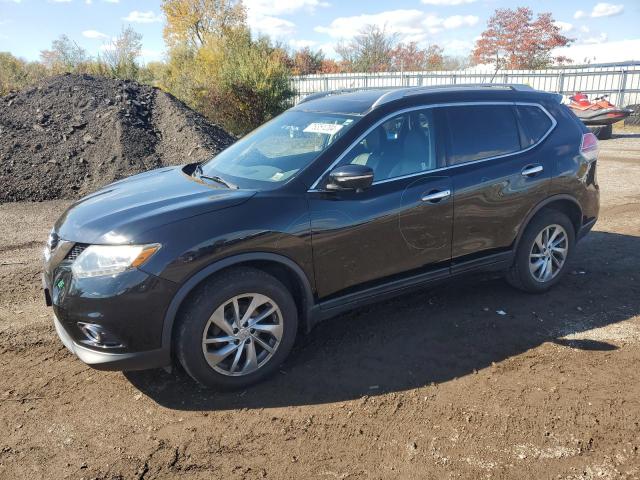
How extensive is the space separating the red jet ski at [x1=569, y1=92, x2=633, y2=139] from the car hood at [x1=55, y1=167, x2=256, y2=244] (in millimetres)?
16115

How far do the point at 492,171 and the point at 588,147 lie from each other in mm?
1342

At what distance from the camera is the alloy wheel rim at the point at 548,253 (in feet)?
15.4

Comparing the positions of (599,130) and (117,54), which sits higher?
(117,54)

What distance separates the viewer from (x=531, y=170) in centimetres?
443

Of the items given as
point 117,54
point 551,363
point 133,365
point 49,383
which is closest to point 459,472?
point 551,363

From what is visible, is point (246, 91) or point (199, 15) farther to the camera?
point (199, 15)

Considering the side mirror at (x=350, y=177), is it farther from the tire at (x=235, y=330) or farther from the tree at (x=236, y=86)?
the tree at (x=236, y=86)

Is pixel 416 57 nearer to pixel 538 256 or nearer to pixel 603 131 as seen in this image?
pixel 603 131

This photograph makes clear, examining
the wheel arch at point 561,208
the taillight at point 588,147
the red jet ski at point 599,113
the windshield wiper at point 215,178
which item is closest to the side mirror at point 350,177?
the windshield wiper at point 215,178

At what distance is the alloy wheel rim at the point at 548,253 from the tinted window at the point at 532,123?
818mm

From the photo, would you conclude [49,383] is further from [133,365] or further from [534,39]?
[534,39]

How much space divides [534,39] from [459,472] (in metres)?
44.2

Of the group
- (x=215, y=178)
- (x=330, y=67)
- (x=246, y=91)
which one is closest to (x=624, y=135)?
(x=246, y=91)

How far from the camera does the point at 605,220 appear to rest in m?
7.33
